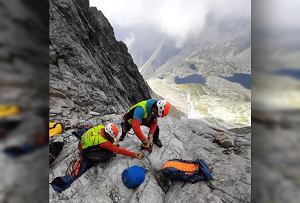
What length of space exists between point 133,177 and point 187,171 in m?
1.38

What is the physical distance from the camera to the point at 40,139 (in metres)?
1.95

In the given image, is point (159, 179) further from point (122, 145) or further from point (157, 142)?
point (122, 145)

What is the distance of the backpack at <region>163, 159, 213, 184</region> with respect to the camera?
717 centimetres

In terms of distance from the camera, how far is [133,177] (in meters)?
6.92

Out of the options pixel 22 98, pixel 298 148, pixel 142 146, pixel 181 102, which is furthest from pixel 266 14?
pixel 181 102

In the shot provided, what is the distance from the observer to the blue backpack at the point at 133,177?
22.7 ft

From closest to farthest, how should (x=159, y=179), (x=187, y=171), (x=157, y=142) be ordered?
1. (x=187, y=171)
2. (x=159, y=179)
3. (x=157, y=142)

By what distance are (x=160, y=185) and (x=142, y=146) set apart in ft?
5.37

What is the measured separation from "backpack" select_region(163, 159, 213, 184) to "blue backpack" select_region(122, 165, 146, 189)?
0.71 meters

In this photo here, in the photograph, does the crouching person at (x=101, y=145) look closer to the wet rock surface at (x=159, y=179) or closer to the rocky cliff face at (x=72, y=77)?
the wet rock surface at (x=159, y=179)

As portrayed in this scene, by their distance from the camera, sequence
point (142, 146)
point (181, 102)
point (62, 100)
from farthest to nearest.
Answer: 1. point (181, 102)
2. point (62, 100)
3. point (142, 146)

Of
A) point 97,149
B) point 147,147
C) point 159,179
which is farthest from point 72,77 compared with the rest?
point 159,179

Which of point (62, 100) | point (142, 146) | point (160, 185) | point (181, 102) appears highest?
point (62, 100)

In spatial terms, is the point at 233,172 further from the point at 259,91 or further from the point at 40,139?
the point at 40,139
